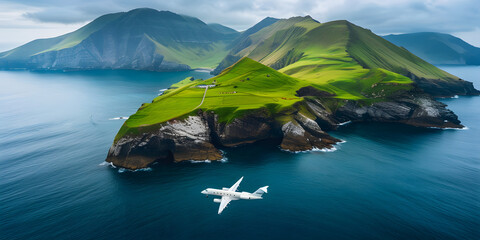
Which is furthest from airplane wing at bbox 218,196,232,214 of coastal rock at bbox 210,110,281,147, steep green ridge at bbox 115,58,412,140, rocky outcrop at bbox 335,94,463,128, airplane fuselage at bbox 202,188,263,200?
rocky outcrop at bbox 335,94,463,128

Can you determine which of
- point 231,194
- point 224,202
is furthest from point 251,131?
point 224,202

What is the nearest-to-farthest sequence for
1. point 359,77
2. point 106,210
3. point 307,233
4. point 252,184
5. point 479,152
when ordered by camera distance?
point 307,233 → point 106,210 → point 252,184 → point 479,152 → point 359,77

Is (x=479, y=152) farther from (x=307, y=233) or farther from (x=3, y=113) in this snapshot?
(x=3, y=113)

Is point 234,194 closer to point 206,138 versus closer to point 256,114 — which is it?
point 206,138

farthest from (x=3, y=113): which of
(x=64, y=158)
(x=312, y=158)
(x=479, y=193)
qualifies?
(x=479, y=193)

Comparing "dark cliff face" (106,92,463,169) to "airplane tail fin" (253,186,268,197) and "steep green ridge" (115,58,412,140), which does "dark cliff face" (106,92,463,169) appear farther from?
"airplane tail fin" (253,186,268,197)
